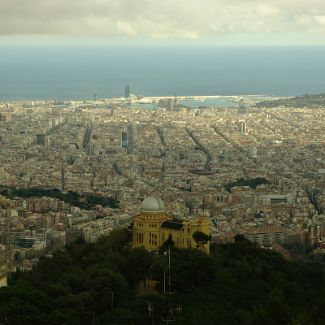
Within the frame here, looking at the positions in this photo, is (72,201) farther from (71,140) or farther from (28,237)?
(71,140)

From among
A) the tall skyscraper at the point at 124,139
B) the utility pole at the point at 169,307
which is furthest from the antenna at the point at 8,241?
the tall skyscraper at the point at 124,139

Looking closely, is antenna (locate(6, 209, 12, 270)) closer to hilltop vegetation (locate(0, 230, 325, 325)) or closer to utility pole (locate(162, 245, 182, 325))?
hilltop vegetation (locate(0, 230, 325, 325))

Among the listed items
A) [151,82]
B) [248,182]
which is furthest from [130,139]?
[151,82]

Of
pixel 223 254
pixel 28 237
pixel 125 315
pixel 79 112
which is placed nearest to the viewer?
pixel 125 315

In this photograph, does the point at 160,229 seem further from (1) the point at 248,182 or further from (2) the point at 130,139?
(2) the point at 130,139

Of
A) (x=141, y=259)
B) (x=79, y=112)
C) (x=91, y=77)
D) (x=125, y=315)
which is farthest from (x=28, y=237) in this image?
(x=91, y=77)

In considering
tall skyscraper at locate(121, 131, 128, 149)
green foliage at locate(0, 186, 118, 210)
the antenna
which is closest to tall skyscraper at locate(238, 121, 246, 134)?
tall skyscraper at locate(121, 131, 128, 149)

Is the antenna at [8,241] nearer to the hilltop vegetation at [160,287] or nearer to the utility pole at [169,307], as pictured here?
the hilltop vegetation at [160,287]
